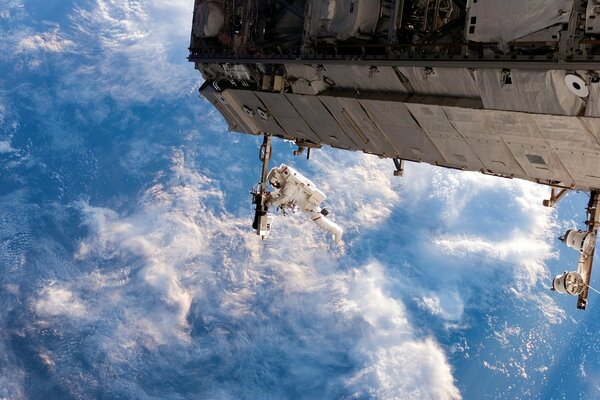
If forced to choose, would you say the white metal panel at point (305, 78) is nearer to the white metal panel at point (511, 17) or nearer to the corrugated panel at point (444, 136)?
the corrugated panel at point (444, 136)

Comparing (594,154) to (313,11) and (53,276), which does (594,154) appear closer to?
(313,11)

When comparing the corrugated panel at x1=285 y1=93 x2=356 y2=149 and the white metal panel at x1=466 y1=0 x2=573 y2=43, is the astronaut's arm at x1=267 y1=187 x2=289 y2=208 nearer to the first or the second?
the corrugated panel at x1=285 y1=93 x2=356 y2=149

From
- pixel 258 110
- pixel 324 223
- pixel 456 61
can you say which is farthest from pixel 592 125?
pixel 324 223

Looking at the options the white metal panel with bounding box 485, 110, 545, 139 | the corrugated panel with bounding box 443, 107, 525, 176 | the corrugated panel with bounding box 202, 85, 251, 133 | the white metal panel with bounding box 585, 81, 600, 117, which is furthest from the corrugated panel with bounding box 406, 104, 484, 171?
the corrugated panel with bounding box 202, 85, 251, 133

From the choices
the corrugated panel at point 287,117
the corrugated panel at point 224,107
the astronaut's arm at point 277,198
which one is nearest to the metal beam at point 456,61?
the corrugated panel at point 287,117

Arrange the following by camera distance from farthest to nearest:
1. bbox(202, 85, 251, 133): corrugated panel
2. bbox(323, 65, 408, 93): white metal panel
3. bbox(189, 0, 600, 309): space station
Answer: bbox(202, 85, 251, 133): corrugated panel → bbox(323, 65, 408, 93): white metal panel → bbox(189, 0, 600, 309): space station

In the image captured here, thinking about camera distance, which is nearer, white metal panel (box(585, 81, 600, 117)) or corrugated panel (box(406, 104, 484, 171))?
white metal panel (box(585, 81, 600, 117))
